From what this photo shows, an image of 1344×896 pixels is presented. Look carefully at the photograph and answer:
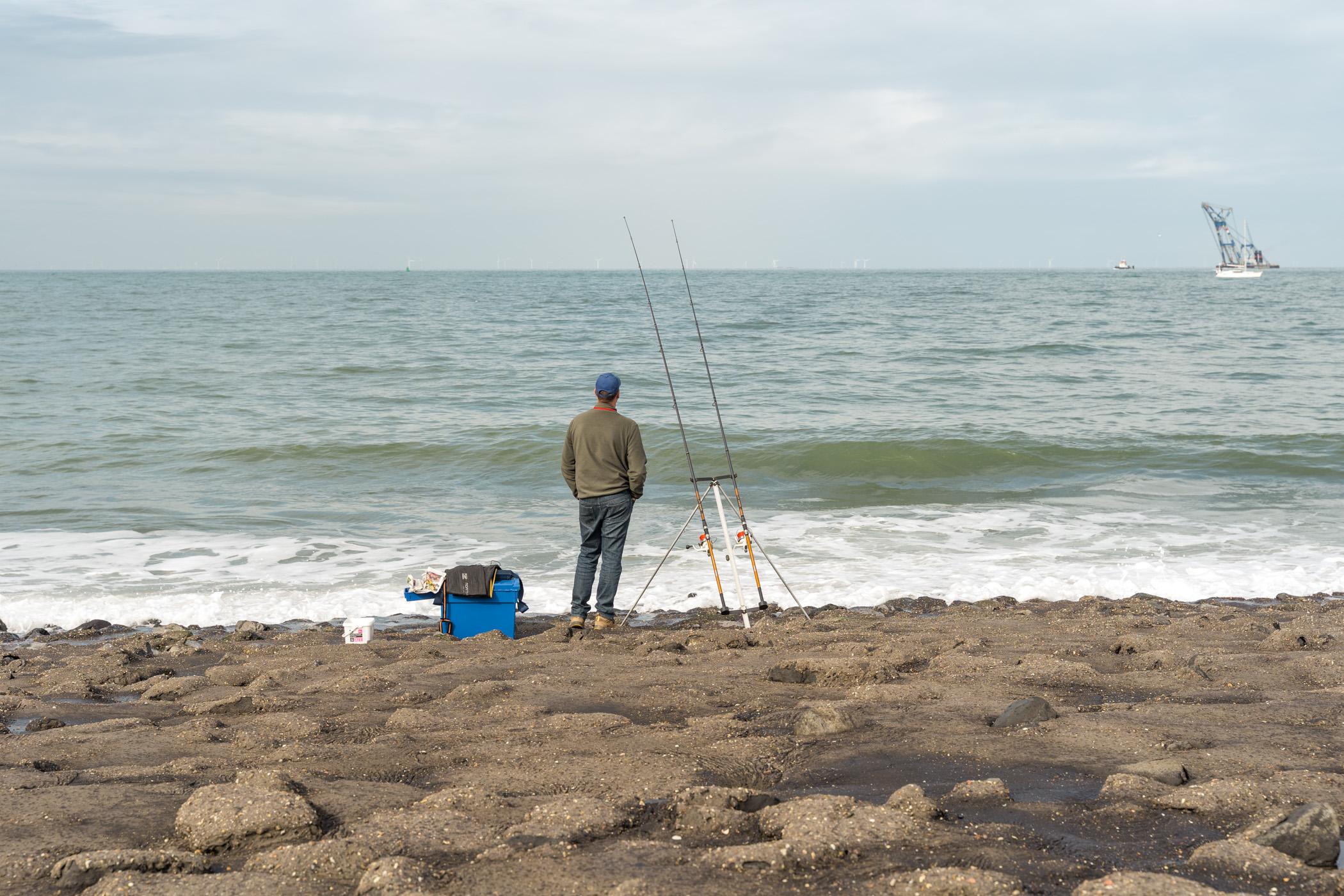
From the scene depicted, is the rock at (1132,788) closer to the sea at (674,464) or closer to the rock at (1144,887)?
the rock at (1144,887)

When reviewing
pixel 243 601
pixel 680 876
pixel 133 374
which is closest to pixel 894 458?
pixel 243 601

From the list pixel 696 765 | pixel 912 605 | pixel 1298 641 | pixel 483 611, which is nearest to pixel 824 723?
pixel 696 765

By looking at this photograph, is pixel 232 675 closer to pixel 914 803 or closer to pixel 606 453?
pixel 606 453

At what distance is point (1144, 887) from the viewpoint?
2340 mm

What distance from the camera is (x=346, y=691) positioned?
4758 millimetres

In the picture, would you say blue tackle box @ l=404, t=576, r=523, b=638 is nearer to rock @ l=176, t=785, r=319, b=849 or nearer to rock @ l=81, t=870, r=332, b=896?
rock @ l=176, t=785, r=319, b=849

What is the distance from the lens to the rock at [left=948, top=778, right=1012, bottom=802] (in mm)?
3082

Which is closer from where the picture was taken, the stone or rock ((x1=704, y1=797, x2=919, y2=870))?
rock ((x1=704, y1=797, x2=919, y2=870))

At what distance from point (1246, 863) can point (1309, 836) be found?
18 centimetres

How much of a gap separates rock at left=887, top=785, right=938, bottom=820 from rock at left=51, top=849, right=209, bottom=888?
1.96 meters

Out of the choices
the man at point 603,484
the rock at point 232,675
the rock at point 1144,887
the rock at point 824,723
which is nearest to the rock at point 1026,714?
the rock at point 824,723

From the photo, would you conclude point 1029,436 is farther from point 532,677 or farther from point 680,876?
point 680,876

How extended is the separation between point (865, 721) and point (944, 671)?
109cm

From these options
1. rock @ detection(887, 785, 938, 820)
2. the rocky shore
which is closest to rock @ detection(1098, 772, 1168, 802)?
the rocky shore
